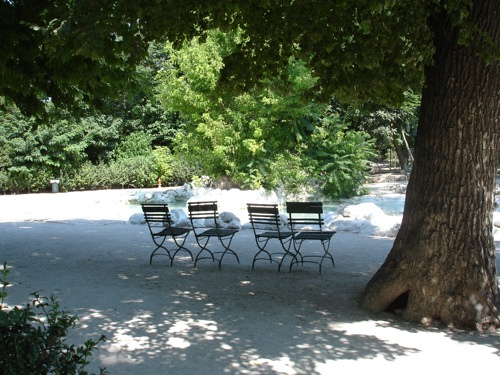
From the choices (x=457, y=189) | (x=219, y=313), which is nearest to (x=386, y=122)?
(x=457, y=189)

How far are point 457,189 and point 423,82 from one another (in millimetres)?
1219

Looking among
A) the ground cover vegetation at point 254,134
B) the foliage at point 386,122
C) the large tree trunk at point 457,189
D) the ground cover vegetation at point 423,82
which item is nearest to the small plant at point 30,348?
the ground cover vegetation at point 423,82

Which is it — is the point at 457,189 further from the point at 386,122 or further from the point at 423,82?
the point at 386,122

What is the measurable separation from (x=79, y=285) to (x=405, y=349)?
14.8ft

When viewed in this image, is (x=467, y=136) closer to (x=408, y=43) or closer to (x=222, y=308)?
(x=408, y=43)

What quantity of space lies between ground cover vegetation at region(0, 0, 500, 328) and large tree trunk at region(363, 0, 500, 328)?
0.04 feet

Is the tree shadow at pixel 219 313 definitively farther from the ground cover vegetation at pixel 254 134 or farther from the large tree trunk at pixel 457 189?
the ground cover vegetation at pixel 254 134

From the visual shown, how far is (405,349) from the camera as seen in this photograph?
5.20 meters

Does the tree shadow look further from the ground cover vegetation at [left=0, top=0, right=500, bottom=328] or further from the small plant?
the small plant

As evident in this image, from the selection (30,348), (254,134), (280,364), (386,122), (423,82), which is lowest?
(280,364)

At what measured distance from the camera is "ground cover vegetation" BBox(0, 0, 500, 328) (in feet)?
19.0

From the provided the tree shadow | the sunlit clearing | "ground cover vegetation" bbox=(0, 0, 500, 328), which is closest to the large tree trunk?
"ground cover vegetation" bbox=(0, 0, 500, 328)

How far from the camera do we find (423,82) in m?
6.13

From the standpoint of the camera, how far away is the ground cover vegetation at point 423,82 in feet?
19.0
